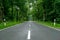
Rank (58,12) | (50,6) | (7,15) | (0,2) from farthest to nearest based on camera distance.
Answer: (7,15), (50,6), (0,2), (58,12)

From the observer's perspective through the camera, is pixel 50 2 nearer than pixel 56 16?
No

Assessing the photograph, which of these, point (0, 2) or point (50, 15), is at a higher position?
point (0, 2)

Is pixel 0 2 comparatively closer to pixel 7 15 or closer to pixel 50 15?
pixel 7 15

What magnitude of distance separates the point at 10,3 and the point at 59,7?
77.2 feet

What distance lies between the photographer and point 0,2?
6041cm

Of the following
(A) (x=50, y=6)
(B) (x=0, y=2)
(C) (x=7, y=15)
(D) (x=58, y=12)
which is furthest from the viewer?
(C) (x=7, y=15)

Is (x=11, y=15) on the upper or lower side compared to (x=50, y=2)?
lower

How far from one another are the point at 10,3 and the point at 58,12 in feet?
78.5

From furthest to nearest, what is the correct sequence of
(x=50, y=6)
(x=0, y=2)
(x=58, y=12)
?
(x=50, y=6)
(x=0, y=2)
(x=58, y=12)

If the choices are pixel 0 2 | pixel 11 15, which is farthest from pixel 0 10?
pixel 11 15

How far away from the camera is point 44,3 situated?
68.4m

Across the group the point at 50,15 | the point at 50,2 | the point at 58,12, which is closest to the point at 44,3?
the point at 50,2

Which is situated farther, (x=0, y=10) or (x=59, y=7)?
(x=0, y=10)

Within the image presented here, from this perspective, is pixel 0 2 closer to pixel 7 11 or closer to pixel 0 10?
pixel 0 10
